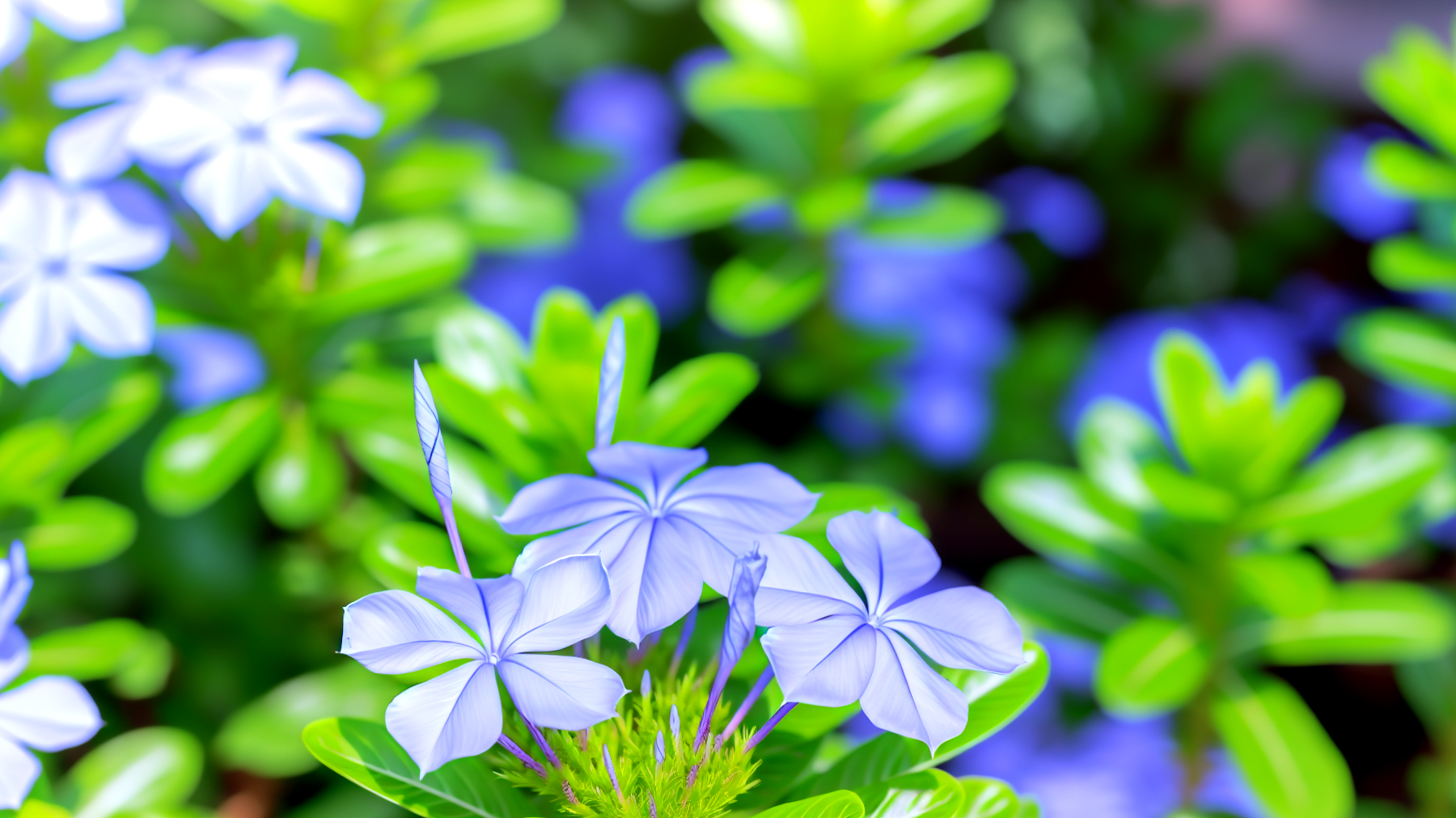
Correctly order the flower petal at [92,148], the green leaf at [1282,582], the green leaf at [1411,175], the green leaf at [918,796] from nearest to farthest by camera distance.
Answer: the green leaf at [918,796], the flower petal at [92,148], the green leaf at [1282,582], the green leaf at [1411,175]

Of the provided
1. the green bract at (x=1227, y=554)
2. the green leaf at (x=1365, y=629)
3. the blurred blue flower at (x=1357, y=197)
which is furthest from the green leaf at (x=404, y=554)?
the blurred blue flower at (x=1357, y=197)

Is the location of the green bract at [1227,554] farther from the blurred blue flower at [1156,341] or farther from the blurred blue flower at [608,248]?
the blurred blue flower at [608,248]

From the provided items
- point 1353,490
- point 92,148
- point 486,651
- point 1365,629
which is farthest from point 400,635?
point 1365,629

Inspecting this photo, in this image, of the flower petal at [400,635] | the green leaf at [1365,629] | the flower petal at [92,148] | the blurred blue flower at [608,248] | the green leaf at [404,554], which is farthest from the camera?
the blurred blue flower at [608,248]

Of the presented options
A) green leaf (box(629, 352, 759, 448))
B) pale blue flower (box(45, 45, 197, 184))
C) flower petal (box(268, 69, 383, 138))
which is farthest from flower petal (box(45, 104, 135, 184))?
green leaf (box(629, 352, 759, 448))

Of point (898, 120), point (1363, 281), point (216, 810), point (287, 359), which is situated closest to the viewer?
point (287, 359)

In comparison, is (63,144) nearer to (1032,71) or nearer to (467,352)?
(467,352)

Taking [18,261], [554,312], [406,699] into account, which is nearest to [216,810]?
[18,261]
